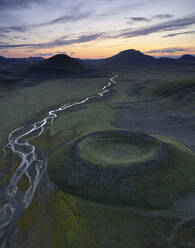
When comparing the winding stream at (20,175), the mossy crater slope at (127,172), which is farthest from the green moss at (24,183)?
the mossy crater slope at (127,172)

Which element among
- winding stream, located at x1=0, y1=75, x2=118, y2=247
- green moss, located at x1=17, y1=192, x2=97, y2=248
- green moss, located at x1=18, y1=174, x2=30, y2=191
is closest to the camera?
green moss, located at x1=17, y1=192, x2=97, y2=248

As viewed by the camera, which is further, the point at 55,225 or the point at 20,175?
the point at 20,175

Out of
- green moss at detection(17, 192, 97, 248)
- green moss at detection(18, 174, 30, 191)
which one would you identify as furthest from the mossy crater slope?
green moss at detection(18, 174, 30, 191)

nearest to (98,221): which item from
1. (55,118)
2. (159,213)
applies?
(159,213)

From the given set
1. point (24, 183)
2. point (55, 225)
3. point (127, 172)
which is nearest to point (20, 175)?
point (24, 183)

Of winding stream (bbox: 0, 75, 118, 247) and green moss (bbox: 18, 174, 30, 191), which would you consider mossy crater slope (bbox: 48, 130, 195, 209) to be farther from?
green moss (bbox: 18, 174, 30, 191)

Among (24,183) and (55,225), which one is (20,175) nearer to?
(24,183)

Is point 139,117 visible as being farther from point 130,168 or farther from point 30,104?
point 30,104
